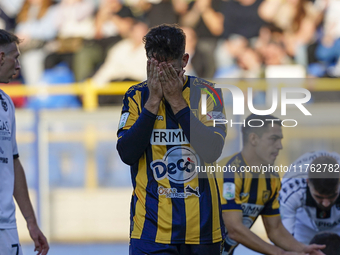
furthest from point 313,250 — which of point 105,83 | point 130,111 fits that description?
point 105,83

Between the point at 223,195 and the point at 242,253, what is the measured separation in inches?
66.3

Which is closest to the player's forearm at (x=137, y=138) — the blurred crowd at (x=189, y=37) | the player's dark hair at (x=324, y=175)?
the player's dark hair at (x=324, y=175)

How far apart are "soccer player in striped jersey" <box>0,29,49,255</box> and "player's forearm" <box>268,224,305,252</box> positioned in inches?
60.8

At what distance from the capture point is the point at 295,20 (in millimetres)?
6582

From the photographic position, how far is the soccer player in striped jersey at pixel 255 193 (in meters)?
3.07

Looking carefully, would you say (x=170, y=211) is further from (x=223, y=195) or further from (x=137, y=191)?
(x=223, y=195)

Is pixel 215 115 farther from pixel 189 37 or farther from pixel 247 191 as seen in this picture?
pixel 189 37

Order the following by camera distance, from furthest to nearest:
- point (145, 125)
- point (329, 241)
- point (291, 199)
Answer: point (291, 199) < point (329, 241) < point (145, 125)

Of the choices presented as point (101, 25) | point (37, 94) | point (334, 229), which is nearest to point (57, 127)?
point (37, 94)

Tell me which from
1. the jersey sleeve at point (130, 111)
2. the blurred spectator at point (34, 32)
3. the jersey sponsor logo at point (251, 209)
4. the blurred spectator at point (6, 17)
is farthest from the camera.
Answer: the blurred spectator at point (6, 17)

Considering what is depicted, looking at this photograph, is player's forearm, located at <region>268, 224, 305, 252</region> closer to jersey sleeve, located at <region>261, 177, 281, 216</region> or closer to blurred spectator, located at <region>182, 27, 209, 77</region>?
jersey sleeve, located at <region>261, 177, 281, 216</region>

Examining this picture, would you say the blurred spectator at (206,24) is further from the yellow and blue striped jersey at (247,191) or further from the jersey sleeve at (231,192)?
the jersey sleeve at (231,192)

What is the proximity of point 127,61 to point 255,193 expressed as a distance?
3822 mm

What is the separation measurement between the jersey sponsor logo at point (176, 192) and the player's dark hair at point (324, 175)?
4.98 ft
